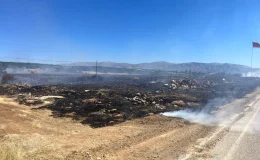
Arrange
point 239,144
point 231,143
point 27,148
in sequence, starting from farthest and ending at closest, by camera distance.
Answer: point 231,143 → point 239,144 → point 27,148

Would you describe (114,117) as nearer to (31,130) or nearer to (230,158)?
(31,130)

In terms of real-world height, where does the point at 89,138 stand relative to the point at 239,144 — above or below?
below

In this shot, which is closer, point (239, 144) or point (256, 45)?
point (239, 144)

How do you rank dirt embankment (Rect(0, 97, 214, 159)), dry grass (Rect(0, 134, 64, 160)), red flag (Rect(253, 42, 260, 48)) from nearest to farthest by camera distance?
dry grass (Rect(0, 134, 64, 160)) → dirt embankment (Rect(0, 97, 214, 159)) → red flag (Rect(253, 42, 260, 48))

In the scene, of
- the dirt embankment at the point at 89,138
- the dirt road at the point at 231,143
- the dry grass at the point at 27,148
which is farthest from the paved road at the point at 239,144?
the dry grass at the point at 27,148

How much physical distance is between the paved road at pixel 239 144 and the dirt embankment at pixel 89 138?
104cm

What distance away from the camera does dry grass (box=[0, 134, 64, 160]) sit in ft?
23.6

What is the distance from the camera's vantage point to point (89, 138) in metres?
9.66

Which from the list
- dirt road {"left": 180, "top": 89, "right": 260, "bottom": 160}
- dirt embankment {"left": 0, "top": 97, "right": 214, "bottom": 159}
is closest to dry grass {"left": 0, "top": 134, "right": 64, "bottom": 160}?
dirt embankment {"left": 0, "top": 97, "right": 214, "bottom": 159}

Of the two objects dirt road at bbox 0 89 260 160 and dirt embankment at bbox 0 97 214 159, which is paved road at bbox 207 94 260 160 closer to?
dirt road at bbox 0 89 260 160

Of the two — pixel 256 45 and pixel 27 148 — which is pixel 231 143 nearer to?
pixel 27 148

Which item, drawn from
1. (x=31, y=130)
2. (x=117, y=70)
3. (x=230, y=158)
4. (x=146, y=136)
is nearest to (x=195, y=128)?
(x=146, y=136)

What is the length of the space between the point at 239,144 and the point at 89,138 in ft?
19.3

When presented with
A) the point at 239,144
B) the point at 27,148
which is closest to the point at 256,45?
the point at 239,144
